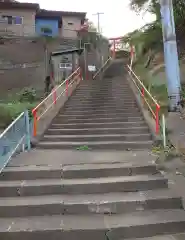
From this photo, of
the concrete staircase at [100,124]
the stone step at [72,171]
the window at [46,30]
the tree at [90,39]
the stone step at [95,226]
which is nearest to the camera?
the stone step at [95,226]

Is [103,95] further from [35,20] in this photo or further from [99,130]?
[35,20]

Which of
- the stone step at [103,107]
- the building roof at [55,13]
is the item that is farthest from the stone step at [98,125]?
the building roof at [55,13]

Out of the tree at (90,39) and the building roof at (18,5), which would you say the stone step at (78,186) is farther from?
the building roof at (18,5)

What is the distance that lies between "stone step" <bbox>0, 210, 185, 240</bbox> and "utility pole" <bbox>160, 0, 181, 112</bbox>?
18.6 ft

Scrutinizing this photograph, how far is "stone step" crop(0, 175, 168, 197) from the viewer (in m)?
5.71

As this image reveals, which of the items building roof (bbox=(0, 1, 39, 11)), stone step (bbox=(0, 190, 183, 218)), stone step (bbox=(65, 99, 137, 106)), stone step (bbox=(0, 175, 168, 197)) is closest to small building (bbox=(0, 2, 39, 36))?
building roof (bbox=(0, 1, 39, 11))

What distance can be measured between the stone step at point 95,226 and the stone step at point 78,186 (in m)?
0.69

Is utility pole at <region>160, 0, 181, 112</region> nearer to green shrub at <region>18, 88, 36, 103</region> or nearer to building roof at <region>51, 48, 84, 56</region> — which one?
green shrub at <region>18, 88, 36, 103</region>

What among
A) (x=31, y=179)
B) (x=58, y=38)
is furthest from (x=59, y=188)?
(x=58, y=38)

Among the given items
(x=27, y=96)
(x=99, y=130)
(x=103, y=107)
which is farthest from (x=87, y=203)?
(x=27, y=96)

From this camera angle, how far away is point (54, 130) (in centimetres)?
994

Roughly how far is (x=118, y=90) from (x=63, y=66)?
10.7 meters

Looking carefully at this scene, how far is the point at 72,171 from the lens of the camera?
6305 millimetres

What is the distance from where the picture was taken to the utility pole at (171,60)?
1028 cm
